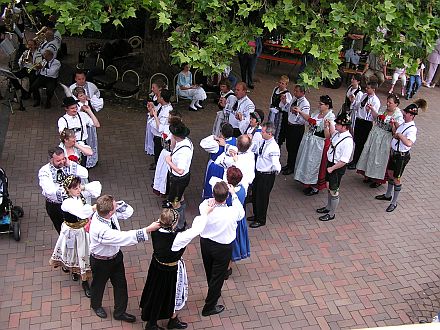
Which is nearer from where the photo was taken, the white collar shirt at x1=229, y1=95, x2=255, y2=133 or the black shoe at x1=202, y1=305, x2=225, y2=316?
the black shoe at x1=202, y1=305, x2=225, y2=316

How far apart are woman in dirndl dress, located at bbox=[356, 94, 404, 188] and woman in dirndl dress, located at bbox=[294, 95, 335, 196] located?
0.94m

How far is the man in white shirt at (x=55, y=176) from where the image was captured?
5445mm

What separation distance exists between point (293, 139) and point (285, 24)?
2753mm

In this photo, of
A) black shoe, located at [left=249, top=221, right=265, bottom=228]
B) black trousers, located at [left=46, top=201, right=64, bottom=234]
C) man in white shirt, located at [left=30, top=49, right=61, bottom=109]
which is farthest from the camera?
man in white shirt, located at [left=30, top=49, right=61, bottom=109]

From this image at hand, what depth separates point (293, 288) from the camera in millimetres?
6262

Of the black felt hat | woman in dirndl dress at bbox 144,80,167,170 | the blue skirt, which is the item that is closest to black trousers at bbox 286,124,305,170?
woman in dirndl dress at bbox 144,80,167,170

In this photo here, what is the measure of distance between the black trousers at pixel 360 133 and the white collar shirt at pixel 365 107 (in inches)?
4.0

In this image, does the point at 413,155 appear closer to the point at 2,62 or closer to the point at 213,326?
the point at 213,326

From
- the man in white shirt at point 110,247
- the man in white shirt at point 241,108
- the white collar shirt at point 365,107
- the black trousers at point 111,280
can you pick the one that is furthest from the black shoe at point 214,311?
the white collar shirt at point 365,107

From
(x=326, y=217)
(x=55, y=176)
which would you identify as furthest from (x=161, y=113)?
(x=326, y=217)

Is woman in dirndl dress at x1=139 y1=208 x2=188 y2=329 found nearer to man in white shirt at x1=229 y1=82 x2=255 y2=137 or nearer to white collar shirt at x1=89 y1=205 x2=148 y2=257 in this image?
white collar shirt at x1=89 y1=205 x2=148 y2=257

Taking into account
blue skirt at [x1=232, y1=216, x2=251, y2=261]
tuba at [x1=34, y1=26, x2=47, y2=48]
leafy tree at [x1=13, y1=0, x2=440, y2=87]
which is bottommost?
blue skirt at [x1=232, y1=216, x2=251, y2=261]

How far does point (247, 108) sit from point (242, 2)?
6.96 ft

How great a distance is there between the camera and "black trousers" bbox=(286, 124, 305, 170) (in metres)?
8.60
